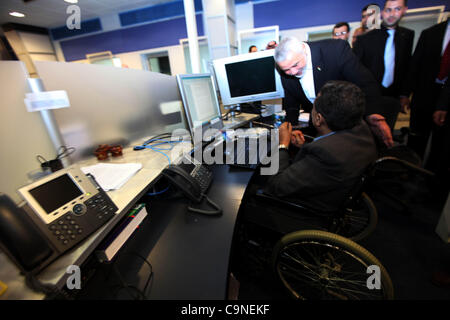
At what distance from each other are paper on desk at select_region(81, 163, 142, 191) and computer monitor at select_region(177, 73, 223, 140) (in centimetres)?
43

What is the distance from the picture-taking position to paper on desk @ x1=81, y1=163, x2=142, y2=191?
74cm

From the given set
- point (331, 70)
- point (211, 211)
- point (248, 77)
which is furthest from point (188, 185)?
point (331, 70)

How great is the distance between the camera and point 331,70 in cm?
147

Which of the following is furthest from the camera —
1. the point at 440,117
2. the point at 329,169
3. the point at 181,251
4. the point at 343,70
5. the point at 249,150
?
the point at 440,117

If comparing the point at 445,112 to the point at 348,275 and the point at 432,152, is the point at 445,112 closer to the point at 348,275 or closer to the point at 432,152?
the point at 432,152

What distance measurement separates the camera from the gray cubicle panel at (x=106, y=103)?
89 centimetres

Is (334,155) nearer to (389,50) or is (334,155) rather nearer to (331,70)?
(331,70)

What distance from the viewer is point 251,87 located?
5.83 ft

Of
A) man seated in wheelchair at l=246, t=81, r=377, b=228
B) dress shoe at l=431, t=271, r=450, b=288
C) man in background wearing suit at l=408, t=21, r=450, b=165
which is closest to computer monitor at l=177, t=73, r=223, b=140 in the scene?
man seated in wheelchair at l=246, t=81, r=377, b=228

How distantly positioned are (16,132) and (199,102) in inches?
36.1

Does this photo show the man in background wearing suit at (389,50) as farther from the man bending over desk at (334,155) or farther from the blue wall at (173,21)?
the blue wall at (173,21)

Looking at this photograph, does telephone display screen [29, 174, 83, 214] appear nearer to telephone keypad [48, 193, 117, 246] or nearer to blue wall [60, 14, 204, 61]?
telephone keypad [48, 193, 117, 246]

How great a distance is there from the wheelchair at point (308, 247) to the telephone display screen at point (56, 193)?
2.15ft

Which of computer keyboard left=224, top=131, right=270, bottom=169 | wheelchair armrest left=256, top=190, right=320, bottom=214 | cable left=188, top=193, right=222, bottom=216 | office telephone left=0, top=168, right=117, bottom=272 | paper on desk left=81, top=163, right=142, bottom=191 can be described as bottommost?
wheelchair armrest left=256, top=190, right=320, bottom=214
